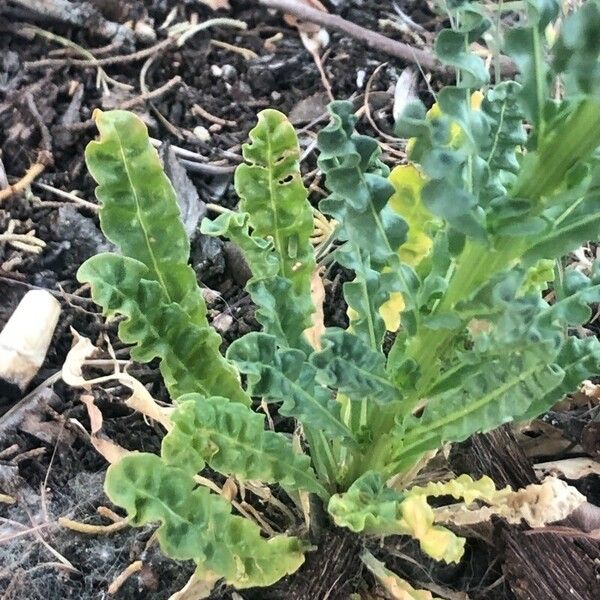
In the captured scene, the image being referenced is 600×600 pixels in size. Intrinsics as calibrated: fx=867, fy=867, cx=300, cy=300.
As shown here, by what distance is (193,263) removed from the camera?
49.1 inches

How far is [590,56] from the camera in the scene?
52cm

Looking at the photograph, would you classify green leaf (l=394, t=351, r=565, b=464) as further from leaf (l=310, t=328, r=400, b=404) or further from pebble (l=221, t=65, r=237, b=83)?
pebble (l=221, t=65, r=237, b=83)

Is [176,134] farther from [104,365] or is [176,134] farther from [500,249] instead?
[500,249]

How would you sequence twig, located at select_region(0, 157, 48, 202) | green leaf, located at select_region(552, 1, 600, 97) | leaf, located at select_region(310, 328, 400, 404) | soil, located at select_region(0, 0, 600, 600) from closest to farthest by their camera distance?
green leaf, located at select_region(552, 1, 600, 97)
leaf, located at select_region(310, 328, 400, 404)
soil, located at select_region(0, 0, 600, 600)
twig, located at select_region(0, 157, 48, 202)

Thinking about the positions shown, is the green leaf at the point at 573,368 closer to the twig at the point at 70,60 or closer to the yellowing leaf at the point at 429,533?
the yellowing leaf at the point at 429,533

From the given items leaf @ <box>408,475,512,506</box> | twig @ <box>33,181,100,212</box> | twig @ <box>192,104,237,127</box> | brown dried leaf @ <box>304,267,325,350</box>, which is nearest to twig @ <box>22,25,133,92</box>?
twig @ <box>192,104,237,127</box>

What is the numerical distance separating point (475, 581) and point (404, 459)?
0.70ft

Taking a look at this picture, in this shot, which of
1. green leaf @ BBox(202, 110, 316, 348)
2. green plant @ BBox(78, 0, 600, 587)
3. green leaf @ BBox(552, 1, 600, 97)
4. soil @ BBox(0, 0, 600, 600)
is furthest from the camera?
soil @ BBox(0, 0, 600, 600)

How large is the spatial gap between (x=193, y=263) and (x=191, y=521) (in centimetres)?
52

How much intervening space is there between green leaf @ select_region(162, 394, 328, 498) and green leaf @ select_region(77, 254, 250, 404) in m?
0.09

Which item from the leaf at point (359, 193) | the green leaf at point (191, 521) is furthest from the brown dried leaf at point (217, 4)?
the green leaf at point (191, 521)

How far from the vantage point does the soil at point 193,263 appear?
978mm

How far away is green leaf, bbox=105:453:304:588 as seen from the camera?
754 mm

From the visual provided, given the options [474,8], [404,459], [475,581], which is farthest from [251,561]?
[474,8]
